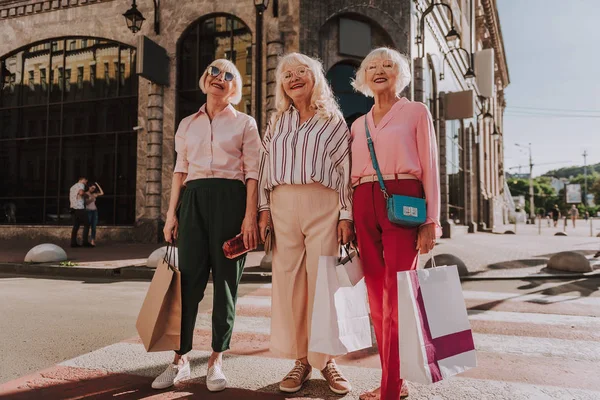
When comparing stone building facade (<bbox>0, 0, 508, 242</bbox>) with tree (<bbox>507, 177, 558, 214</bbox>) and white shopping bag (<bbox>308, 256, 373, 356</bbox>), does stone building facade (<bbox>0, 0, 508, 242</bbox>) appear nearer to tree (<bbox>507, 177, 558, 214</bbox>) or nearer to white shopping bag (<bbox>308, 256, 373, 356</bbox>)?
white shopping bag (<bbox>308, 256, 373, 356</bbox>)

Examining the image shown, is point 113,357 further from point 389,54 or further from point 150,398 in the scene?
point 389,54

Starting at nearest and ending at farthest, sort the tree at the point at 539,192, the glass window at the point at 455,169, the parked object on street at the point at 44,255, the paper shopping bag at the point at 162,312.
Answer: the paper shopping bag at the point at 162,312, the parked object on street at the point at 44,255, the glass window at the point at 455,169, the tree at the point at 539,192

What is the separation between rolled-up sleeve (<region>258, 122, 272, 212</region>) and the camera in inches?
119

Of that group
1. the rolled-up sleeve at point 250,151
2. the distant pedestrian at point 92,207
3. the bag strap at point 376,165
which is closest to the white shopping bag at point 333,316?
the bag strap at point 376,165

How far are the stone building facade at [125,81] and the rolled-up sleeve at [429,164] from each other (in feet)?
35.0

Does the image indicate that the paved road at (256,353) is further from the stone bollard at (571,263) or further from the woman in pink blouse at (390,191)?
the stone bollard at (571,263)

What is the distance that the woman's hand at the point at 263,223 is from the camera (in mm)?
2967

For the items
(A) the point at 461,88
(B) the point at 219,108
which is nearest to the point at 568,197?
(A) the point at 461,88

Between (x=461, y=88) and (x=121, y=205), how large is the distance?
19353 mm

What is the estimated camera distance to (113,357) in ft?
11.8

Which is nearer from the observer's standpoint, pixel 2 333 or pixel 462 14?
pixel 2 333

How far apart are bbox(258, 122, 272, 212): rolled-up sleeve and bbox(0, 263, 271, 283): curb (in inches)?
201

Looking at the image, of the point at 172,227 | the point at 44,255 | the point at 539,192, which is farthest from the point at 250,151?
the point at 539,192

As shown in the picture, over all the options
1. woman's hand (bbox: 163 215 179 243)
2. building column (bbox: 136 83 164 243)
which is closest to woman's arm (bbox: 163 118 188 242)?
woman's hand (bbox: 163 215 179 243)
